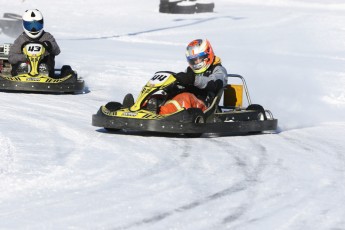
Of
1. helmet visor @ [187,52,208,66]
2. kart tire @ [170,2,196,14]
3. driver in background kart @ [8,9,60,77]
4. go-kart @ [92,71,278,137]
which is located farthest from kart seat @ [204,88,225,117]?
kart tire @ [170,2,196,14]

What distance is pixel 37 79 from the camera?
14445 mm

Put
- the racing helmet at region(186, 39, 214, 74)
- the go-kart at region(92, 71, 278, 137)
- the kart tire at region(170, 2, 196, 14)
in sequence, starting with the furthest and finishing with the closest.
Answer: the kart tire at region(170, 2, 196, 14) < the racing helmet at region(186, 39, 214, 74) < the go-kart at region(92, 71, 278, 137)

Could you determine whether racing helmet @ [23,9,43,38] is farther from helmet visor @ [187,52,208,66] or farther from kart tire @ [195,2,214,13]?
kart tire @ [195,2,214,13]

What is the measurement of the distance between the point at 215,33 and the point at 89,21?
16.8 ft

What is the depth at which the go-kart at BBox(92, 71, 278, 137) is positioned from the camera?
10.4m

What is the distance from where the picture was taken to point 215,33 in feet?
91.2

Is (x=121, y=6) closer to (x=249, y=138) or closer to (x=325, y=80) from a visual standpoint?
(x=325, y=80)

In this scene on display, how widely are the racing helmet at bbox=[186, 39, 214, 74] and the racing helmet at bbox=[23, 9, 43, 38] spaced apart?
4.64 metres

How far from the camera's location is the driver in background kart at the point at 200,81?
430 inches

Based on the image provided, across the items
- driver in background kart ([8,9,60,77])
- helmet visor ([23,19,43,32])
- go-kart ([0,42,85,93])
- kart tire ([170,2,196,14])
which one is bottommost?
kart tire ([170,2,196,14])

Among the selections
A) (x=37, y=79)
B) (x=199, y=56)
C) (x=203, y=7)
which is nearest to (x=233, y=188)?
(x=199, y=56)

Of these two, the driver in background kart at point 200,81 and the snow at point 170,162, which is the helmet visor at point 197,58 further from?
the snow at point 170,162

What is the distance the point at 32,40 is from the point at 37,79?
110 centimetres

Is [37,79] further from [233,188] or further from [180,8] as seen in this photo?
[180,8]
